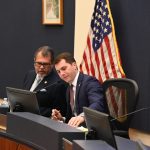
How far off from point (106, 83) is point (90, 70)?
974mm

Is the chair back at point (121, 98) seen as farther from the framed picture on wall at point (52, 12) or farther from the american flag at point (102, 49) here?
the framed picture on wall at point (52, 12)

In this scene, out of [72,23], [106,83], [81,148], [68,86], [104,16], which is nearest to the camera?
[81,148]

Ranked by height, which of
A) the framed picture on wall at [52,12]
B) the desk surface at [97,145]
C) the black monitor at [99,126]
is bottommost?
the desk surface at [97,145]

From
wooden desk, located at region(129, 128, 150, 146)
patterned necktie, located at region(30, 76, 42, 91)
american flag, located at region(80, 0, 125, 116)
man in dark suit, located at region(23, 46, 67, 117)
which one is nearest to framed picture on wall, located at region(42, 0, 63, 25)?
american flag, located at region(80, 0, 125, 116)

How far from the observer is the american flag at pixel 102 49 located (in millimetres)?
4590

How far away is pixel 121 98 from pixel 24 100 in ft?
2.71

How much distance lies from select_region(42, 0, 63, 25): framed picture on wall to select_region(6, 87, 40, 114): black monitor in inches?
94.7

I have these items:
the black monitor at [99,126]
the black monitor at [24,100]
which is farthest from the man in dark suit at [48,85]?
the black monitor at [99,126]

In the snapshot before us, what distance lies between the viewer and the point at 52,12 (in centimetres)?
595

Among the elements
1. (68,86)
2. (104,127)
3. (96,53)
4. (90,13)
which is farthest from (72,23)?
(104,127)

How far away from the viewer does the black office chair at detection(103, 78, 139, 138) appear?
3668 mm

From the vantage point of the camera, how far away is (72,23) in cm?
566

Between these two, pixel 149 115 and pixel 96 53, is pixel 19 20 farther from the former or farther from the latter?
pixel 149 115

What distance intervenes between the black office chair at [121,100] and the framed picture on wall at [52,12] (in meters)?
2.09
